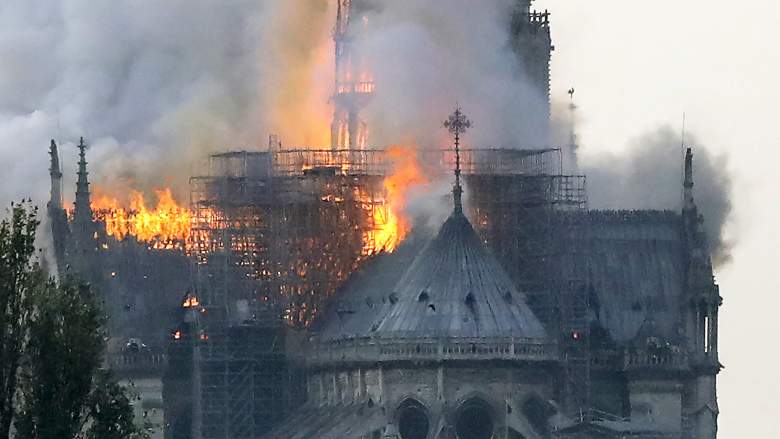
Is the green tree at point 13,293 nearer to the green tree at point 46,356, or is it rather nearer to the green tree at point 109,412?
the green tree at point 46,356

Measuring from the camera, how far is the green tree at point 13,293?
159375 millimetres

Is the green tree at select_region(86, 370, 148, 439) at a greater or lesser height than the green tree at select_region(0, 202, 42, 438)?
lesser

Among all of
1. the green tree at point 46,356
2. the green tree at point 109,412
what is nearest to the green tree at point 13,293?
the green tree at point 46,356

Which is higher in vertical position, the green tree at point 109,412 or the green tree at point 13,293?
the green tree at point 13,293

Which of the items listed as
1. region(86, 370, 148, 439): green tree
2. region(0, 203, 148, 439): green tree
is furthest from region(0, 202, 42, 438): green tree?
region(86, 370, 148, 439): green tree

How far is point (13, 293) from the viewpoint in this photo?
6304 inches

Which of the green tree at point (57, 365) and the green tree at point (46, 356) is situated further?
the green tree at point (57, 365)

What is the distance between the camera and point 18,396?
161 m

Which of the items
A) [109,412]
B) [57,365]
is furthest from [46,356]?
[109,412]

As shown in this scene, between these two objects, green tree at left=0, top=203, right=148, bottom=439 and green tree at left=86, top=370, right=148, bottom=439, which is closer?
green tree at left=0, top=203, right=148, bottom=439

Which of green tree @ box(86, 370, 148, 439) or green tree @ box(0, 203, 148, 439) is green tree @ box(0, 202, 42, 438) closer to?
green tree @ box(0, 203, 148, 439)

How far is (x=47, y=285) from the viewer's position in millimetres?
160875

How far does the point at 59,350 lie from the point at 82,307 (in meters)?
1.59

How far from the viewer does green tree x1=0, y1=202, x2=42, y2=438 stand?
159375 millimetres
